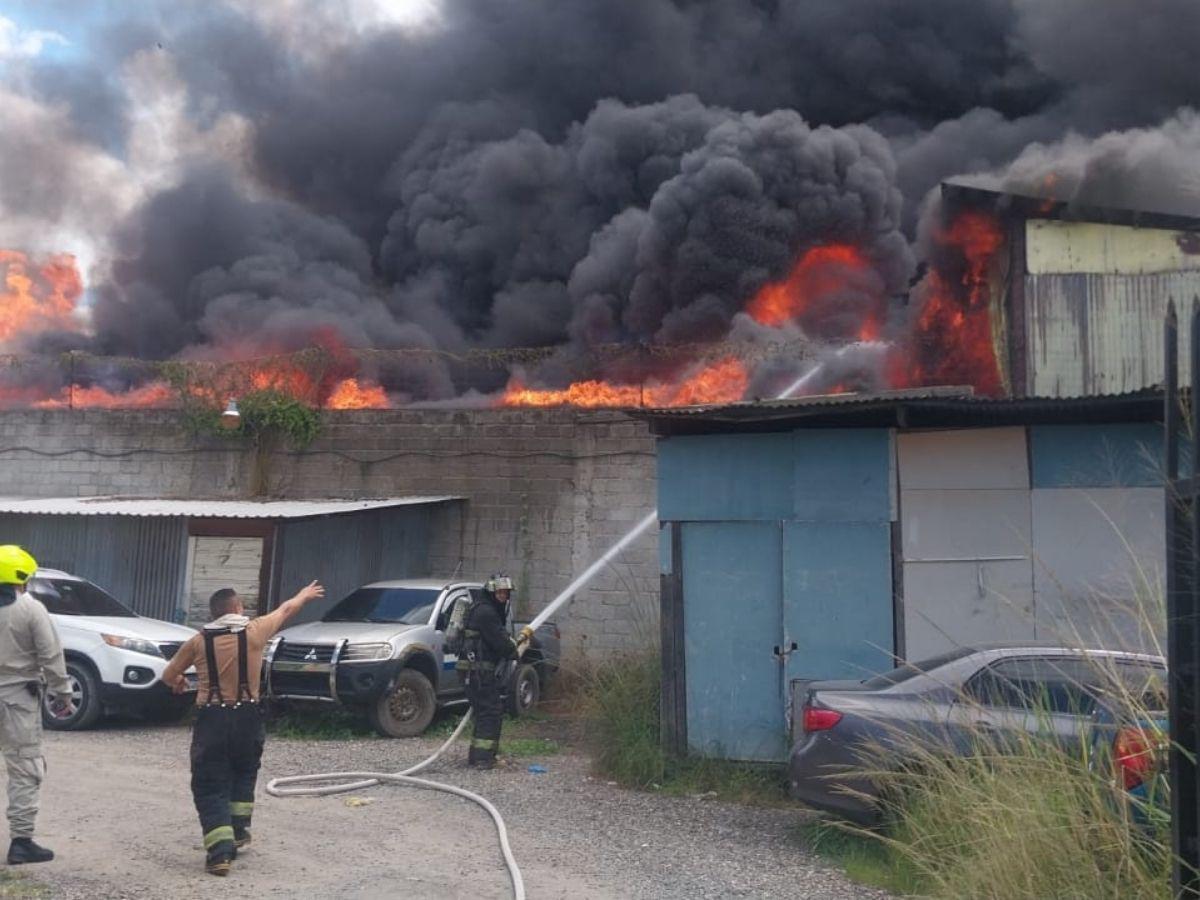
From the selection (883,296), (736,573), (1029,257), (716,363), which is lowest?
(736,573)

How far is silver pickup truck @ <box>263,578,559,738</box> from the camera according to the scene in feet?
36.0

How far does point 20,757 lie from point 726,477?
541 centimetres

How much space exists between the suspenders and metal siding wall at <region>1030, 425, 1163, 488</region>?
5.81 meters

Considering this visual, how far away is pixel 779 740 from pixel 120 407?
37.7 feet

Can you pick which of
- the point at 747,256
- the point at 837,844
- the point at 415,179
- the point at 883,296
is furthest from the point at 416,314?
the point at 837,844

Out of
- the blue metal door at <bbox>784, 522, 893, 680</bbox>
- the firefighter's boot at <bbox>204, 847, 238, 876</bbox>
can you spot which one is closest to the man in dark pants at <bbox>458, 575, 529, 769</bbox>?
the blue metal door at <bbox>784, 522, 893, 680</bbox>

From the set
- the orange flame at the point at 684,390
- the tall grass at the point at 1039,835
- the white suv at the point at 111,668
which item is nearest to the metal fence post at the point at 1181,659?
the tall grass at the point at 1039,835

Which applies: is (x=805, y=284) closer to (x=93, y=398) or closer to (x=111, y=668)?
(x=93, y=398)

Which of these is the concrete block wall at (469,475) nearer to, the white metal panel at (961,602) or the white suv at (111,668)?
the white metal panel at (961,602)

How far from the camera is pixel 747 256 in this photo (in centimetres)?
2352

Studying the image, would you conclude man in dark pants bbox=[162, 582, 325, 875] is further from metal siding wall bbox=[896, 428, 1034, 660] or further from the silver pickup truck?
metal siding wall bbox=[896, 428, 1034, 660]

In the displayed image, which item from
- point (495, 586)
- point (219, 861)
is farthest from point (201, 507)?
point (219, 861)

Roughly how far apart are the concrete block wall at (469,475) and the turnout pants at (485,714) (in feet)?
9.28

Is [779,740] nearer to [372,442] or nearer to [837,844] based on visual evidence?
[837,844]
